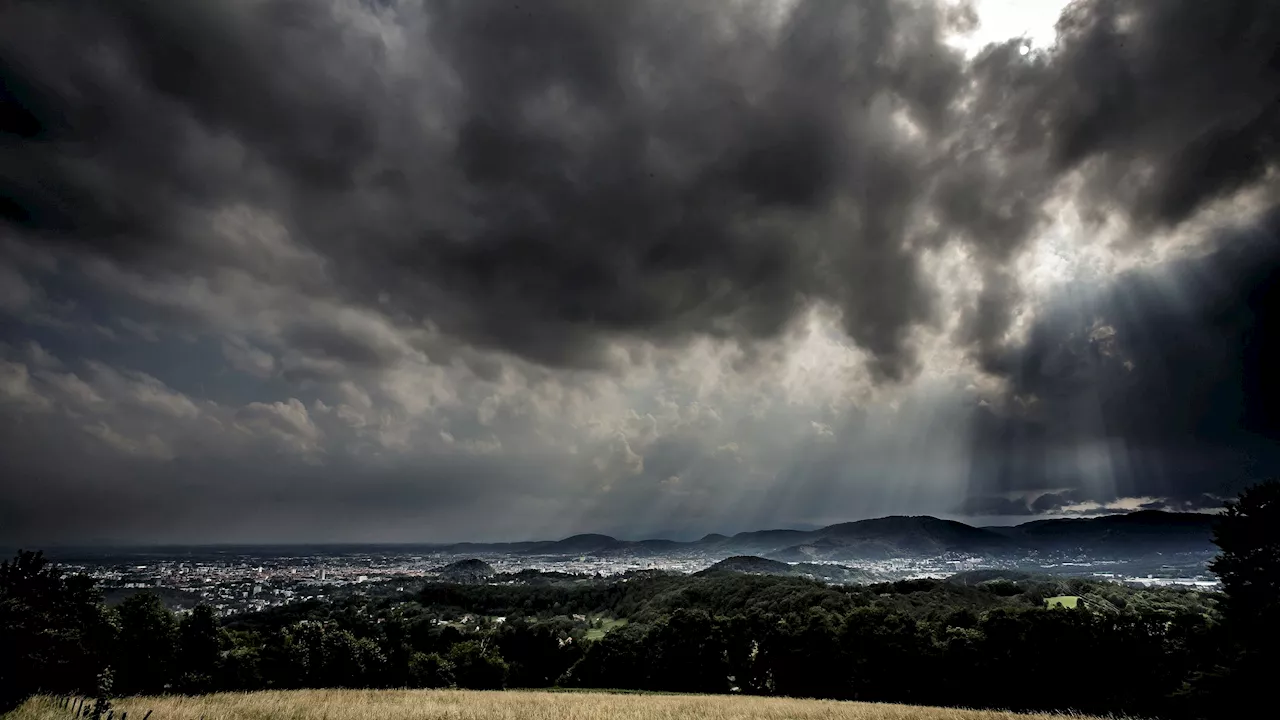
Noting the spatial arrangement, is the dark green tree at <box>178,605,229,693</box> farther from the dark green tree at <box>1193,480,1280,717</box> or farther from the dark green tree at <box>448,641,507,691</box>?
the dark green tree at <box>1193,480,1280,717</box>

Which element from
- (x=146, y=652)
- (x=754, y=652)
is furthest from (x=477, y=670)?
(x=754, y=652)

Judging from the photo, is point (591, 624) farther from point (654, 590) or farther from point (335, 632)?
point (335, 632)

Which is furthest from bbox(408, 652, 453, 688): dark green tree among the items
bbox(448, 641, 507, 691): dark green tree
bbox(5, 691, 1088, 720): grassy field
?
bbox(5, 691, 1088, 720): grassy field

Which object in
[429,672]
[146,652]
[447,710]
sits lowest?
[429,672]

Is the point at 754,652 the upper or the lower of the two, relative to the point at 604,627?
upper

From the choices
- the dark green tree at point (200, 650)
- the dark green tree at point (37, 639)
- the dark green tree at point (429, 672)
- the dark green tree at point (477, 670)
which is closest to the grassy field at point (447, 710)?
the dark green tree at point (37, 639)

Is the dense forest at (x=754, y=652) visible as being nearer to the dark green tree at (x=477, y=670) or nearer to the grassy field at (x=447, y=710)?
the dark green tree at (x=477, y=670)

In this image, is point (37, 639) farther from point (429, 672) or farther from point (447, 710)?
point (429, 672)
